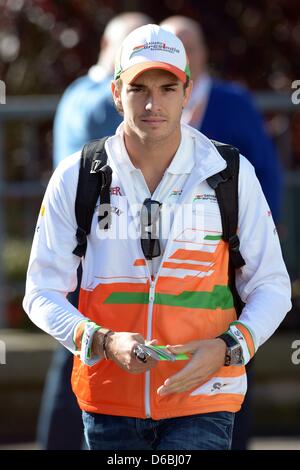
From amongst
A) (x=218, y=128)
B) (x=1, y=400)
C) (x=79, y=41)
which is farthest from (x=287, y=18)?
(x=218, y=128)

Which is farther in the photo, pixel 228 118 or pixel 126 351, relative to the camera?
pixel 228 118

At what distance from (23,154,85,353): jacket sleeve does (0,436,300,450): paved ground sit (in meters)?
3.91

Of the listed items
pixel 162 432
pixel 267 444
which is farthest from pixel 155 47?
pixel 267 444

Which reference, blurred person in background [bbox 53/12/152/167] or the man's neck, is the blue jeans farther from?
blurred person in background [bbox 53/12/152/167]

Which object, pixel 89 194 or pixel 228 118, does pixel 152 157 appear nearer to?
pixel 89 194

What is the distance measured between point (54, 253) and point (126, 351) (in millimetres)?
512

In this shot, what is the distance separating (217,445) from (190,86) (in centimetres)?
120

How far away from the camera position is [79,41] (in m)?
10.9

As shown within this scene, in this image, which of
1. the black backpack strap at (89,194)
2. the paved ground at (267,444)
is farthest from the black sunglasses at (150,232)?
the paved ground at (267,444)

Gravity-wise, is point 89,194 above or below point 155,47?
below

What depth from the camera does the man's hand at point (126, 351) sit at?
13.9ft

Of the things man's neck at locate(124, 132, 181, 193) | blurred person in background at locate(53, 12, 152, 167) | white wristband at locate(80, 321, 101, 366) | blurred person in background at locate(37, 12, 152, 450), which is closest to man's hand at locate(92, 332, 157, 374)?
white wristband at locate(80, 321, 101, 366)

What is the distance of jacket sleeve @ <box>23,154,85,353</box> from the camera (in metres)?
4.57

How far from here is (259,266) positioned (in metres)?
4.60
